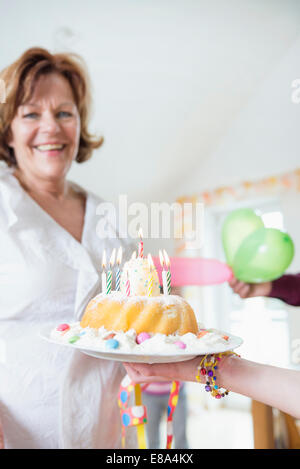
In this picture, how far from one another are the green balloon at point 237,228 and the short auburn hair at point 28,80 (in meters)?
0.59

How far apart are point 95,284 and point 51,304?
119 millimetres

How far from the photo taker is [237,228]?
4.10 feet

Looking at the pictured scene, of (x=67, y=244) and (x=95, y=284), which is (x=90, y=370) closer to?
(x=95, y=284)

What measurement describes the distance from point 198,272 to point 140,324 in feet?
2.69

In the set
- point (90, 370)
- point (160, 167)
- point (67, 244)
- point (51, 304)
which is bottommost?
point (90, 370)

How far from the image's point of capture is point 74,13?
1.33 meters

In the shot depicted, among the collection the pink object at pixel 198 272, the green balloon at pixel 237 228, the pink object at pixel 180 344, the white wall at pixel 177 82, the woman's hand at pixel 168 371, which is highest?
the white wall at pixel 177 82

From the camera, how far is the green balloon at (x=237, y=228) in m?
1.24

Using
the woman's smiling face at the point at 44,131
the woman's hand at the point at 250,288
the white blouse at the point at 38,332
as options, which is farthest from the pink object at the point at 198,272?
the woman's smiling face at the point at 44,131

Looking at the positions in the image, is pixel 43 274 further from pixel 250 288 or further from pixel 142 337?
pixel 250 288

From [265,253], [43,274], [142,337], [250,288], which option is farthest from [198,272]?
[142,337]

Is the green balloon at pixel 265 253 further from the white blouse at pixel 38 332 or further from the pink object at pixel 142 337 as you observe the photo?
the pink object at pixel 142 337

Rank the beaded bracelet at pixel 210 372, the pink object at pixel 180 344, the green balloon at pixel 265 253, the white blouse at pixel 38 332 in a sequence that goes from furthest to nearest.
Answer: the green balloon at pixel 265 253 < the white blouse at pixel 38 332 < the beaded bracelet at pixel 210 372 < the pink object at pixel 180 344

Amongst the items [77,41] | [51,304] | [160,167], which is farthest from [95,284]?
[160,167]
